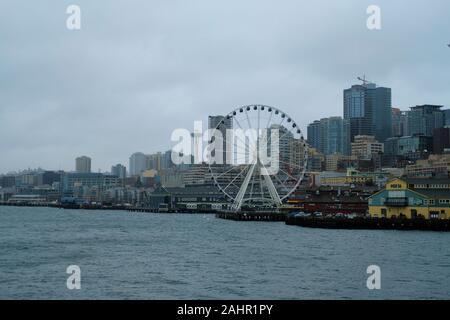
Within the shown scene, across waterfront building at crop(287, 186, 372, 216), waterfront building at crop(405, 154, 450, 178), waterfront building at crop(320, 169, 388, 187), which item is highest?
waterfront building at crop(405, 154, 450, 178)

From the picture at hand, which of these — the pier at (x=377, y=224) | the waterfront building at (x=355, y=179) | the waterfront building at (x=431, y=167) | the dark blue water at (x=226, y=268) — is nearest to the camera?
the dark blue water at (x=226, y=268)

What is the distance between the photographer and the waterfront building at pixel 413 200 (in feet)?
180

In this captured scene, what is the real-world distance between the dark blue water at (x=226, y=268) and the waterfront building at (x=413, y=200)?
11935 mm

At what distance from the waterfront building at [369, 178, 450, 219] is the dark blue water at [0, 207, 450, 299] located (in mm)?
11935

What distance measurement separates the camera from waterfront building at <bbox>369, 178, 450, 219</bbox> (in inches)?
2164

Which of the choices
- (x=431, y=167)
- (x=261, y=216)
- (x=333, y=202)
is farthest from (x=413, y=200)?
(x=431, y=167)

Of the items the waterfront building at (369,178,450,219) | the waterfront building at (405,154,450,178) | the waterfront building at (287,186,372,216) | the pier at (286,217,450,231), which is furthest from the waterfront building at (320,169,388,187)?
the pier at (286,217,450,231)

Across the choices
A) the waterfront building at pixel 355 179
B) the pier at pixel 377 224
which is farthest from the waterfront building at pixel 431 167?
the pier at pixel 377 224

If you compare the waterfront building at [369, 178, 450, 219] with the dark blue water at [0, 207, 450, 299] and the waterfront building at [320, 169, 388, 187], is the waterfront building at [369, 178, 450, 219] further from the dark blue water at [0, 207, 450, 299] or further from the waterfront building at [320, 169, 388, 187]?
the waterfront building at [320, 169, 388, 187]

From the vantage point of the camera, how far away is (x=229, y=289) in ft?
71.2

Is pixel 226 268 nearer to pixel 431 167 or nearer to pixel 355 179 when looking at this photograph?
pixel 355 179

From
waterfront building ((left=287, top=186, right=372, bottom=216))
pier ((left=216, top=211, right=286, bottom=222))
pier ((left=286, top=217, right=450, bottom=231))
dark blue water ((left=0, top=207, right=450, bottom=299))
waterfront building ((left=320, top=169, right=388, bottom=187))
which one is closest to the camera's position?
dark blue water ((left=0, top=207, right=450, bottom=299))

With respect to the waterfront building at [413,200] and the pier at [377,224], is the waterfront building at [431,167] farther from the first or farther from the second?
the pier at [377,224]

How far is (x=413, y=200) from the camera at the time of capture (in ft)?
184
